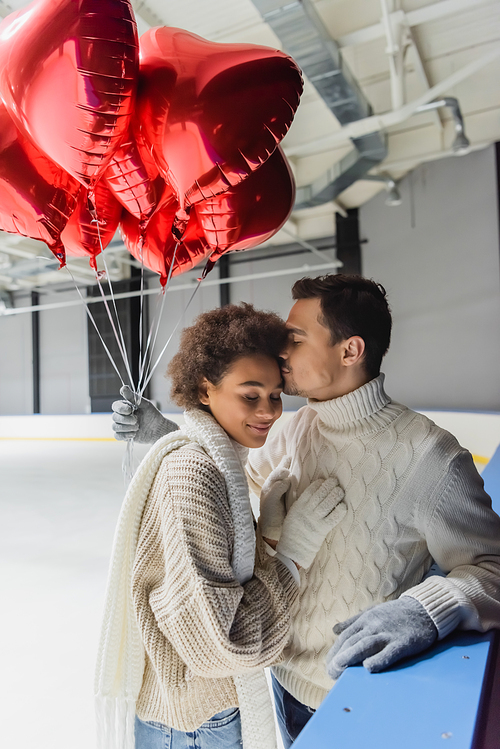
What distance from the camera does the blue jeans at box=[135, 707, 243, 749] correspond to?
0.99 meters

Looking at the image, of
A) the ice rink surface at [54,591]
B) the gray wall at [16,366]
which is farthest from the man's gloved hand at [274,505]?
the gray wall at [16,366]

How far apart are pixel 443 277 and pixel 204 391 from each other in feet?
24.2

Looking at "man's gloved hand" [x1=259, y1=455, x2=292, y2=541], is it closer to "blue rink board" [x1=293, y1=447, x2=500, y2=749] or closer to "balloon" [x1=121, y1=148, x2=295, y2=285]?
"blue rink board" [x1=293, y1=447, x2=500, y2=749]

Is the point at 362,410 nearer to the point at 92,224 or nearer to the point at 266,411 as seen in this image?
the point at 266,411

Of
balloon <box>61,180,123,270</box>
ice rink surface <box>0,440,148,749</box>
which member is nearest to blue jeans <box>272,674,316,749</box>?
ice rink surface <box>0,440,148,749</box>

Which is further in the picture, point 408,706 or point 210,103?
point 210,103

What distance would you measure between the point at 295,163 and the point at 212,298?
3.82m

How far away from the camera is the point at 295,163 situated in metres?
7.31

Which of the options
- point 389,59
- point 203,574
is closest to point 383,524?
point 203,574

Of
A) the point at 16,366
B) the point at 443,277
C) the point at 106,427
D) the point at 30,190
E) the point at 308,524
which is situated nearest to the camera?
the point at 308,524

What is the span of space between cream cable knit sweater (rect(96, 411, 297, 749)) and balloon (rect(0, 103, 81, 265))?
2.73 ft

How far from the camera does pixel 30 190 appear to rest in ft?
4.61

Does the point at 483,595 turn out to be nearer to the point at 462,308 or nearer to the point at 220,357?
the point at 220,357

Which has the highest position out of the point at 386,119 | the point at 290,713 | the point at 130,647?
the point at 386,119
